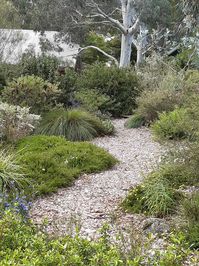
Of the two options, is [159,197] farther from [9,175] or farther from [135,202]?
[9,175]

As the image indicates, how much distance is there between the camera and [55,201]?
6176 millimetres

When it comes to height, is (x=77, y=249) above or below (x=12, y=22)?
Answer: below

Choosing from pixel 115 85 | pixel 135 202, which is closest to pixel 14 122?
pixel 135 202

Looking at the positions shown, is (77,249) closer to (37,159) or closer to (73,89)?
Result: (37,159)

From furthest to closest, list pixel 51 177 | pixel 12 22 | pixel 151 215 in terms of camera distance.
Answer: pixel 12 22
pixel 51 177
pixel 151 215

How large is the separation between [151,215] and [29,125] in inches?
187

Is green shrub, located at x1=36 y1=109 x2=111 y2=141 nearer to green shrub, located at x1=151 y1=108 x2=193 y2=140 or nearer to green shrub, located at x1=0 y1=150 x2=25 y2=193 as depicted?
green shrub, located at x1=151 y1=108 x2=193 y2=140

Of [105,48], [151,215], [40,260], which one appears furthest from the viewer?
[105,48]

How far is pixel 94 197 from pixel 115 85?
8.18 m

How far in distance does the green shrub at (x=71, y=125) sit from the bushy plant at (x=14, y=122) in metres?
0.46

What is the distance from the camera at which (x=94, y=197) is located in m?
6.35

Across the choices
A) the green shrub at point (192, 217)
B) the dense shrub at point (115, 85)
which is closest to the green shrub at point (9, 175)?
the green shrub at point (192, 217)

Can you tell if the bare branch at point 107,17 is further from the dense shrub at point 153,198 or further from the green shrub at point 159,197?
the green shrub at point 159,197

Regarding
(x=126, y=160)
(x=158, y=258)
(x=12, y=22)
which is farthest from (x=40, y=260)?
(x=12, y=22)
